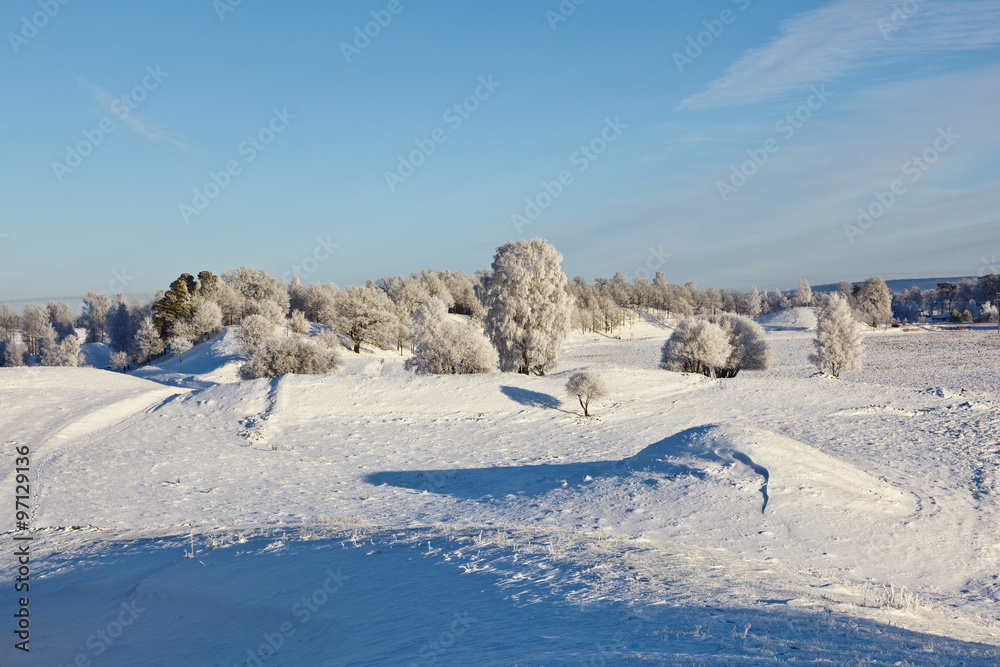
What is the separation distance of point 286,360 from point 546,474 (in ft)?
76.5

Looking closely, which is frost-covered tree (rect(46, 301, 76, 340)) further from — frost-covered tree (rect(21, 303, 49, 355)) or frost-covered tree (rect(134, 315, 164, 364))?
frost-covered tree (rect(134, 315, 164, 364))

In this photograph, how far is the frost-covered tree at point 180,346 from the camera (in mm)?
69912

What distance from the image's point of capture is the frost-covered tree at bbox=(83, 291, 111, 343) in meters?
121

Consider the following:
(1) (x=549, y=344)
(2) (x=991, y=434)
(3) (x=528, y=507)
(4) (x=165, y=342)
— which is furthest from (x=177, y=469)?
(4) (x=165, y=342)

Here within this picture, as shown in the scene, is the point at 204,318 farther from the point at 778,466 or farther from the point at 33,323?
the point at 778,466

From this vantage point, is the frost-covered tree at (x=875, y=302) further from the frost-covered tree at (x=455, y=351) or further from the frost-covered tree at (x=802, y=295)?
the frost-covered tree at (x=455, y=351)

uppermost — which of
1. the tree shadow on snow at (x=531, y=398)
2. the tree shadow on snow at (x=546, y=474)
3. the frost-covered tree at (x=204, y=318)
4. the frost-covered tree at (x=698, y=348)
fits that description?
the frost-covered tree at (x=204, y=318)

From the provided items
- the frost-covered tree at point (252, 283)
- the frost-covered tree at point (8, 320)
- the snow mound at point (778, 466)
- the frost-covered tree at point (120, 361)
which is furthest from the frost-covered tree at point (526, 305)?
the frost-covered tree at point (8, 320)

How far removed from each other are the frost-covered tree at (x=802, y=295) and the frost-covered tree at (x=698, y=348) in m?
142

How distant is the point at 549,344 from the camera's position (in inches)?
1497

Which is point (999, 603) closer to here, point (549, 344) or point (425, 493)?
point (425, 493)

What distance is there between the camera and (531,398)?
31.0m

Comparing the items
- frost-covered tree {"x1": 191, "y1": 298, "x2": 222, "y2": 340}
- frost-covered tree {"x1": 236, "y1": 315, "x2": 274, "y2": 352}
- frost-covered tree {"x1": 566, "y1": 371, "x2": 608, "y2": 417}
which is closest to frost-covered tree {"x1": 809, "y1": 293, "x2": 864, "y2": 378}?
frost-covered tree {"x1": 566, "y1": 371, "x2": 608, "y2": 417}

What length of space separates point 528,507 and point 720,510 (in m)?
5.10
